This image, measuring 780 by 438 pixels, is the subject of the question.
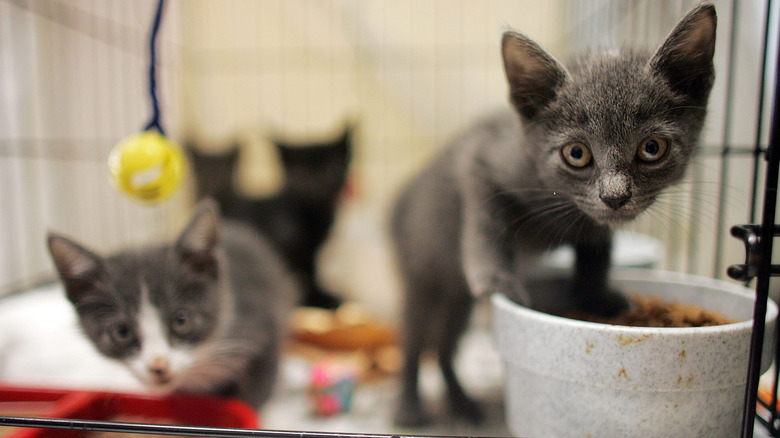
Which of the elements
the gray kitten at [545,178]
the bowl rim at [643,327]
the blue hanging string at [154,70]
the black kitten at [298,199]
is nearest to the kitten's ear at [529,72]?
the gray kitten at [545,178]

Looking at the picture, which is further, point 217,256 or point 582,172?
point 217,256

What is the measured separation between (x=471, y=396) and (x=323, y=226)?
113cm

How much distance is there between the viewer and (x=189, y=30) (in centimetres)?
302

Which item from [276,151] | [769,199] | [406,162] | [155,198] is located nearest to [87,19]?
[276,151]

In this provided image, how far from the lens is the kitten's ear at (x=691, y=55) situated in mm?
758

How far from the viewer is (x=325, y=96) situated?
336 centimetres

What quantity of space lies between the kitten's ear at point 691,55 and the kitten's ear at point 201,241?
87cm

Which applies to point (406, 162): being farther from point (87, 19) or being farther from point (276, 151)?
point (87, 19)

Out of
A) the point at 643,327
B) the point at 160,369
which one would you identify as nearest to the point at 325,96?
the point at 160,369

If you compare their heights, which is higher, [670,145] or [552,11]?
[552,11]

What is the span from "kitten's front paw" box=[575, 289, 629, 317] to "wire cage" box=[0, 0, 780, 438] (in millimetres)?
197

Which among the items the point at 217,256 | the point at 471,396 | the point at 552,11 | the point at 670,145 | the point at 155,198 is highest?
the point at 552,11

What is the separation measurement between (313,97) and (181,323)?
2.42 m

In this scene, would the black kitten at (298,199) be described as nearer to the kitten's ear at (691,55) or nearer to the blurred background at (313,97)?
the blurred background at (313,97)
